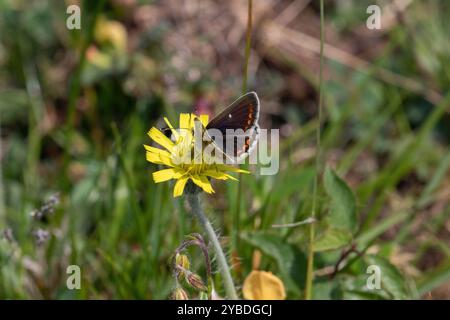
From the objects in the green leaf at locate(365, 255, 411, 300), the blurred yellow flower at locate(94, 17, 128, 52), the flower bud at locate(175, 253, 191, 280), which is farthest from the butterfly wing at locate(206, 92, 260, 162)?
the blurred yellow flower at locate(94, 17, 128, 52)

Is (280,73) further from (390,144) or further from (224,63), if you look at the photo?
(390,144)

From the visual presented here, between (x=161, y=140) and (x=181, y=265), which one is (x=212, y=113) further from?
(x=181, y=265)

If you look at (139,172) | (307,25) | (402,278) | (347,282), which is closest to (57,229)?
(139,172)

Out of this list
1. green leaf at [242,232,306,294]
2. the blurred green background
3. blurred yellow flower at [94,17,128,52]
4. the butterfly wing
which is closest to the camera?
the butterfly wing

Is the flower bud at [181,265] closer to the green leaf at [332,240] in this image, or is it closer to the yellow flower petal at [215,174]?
the yellow flower petal at [215,174]

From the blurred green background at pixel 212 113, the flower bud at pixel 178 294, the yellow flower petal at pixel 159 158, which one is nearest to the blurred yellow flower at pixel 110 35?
Answer: the blurred green background at pixel 212 113

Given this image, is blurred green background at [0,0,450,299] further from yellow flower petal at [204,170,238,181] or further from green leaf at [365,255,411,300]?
yellow flower petal at [204,170,238,181]

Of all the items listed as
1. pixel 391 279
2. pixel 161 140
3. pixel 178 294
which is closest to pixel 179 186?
pixel 161 140
